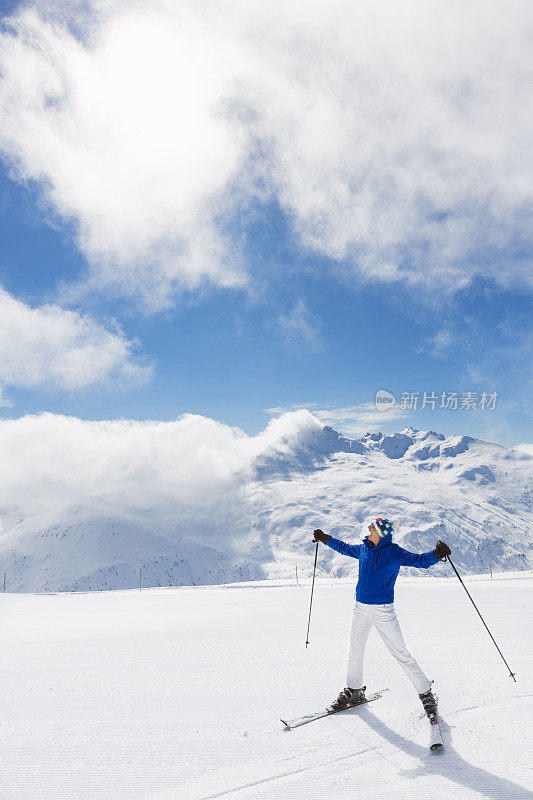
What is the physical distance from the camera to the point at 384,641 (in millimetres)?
5832

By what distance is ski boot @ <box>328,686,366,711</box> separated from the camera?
6.11m

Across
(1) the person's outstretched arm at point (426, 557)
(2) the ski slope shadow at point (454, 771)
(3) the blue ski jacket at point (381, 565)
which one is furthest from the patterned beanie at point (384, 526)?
(2) the ski slope shadow at point (454, 771)

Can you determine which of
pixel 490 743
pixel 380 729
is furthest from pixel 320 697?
pixel 490 743

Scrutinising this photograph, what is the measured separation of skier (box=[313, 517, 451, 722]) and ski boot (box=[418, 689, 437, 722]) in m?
0.36

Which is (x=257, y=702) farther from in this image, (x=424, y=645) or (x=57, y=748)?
(x=424, y=645)

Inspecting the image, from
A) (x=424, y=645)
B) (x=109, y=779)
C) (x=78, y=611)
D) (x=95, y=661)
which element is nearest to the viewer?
→ (x=109, y=779)

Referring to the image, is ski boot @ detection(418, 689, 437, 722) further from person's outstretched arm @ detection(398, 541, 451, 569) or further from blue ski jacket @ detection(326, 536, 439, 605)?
person's outstretched arm @ detection(398, 541, 451, 569)

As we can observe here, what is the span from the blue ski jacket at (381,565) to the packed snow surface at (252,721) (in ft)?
4.76

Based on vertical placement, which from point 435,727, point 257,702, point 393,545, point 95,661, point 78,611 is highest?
point 393,545

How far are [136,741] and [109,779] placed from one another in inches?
34.0

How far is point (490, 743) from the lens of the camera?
5.06 meters

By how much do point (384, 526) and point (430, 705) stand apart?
2.13m

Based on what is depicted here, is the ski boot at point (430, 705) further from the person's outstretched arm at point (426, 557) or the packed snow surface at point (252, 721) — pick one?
the person's outstretched arm at point (426, 557)

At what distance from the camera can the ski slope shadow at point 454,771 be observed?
13.7 ft
